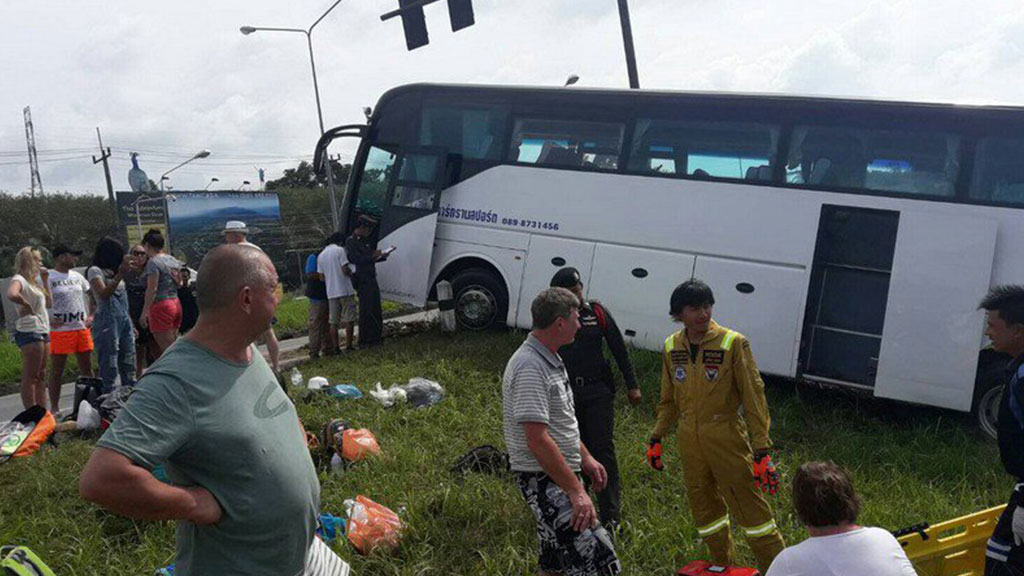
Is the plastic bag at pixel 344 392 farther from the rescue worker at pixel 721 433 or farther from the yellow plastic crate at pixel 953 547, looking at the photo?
the yellow plastic crate at pixel 953 547

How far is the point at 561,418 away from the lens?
3.22 meters

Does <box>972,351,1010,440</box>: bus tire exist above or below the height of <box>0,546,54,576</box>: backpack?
below

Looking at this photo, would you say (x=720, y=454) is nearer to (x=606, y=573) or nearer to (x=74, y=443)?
(x=606, y=573)

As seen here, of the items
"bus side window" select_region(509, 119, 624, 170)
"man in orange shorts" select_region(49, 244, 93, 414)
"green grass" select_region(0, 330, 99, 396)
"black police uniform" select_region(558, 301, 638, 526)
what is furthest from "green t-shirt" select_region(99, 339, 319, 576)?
"green grass" select_region(0, 330, 99, 396)

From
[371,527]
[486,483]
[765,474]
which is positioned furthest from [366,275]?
[765,474]

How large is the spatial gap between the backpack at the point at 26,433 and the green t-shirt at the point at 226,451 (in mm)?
4976

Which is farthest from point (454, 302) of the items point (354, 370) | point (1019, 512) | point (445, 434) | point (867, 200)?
point (1019, 512)

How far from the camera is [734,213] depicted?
8.16m

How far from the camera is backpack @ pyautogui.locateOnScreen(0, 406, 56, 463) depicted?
5.98 meters

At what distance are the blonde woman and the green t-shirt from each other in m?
5.76

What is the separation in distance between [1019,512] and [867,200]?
5235 mm

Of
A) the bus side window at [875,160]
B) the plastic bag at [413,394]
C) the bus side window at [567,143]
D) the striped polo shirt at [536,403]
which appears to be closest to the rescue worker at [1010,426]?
the striped polo shirt at [536,403]

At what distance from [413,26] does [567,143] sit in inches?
128

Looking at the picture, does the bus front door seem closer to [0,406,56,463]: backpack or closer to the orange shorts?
the orange shorts
